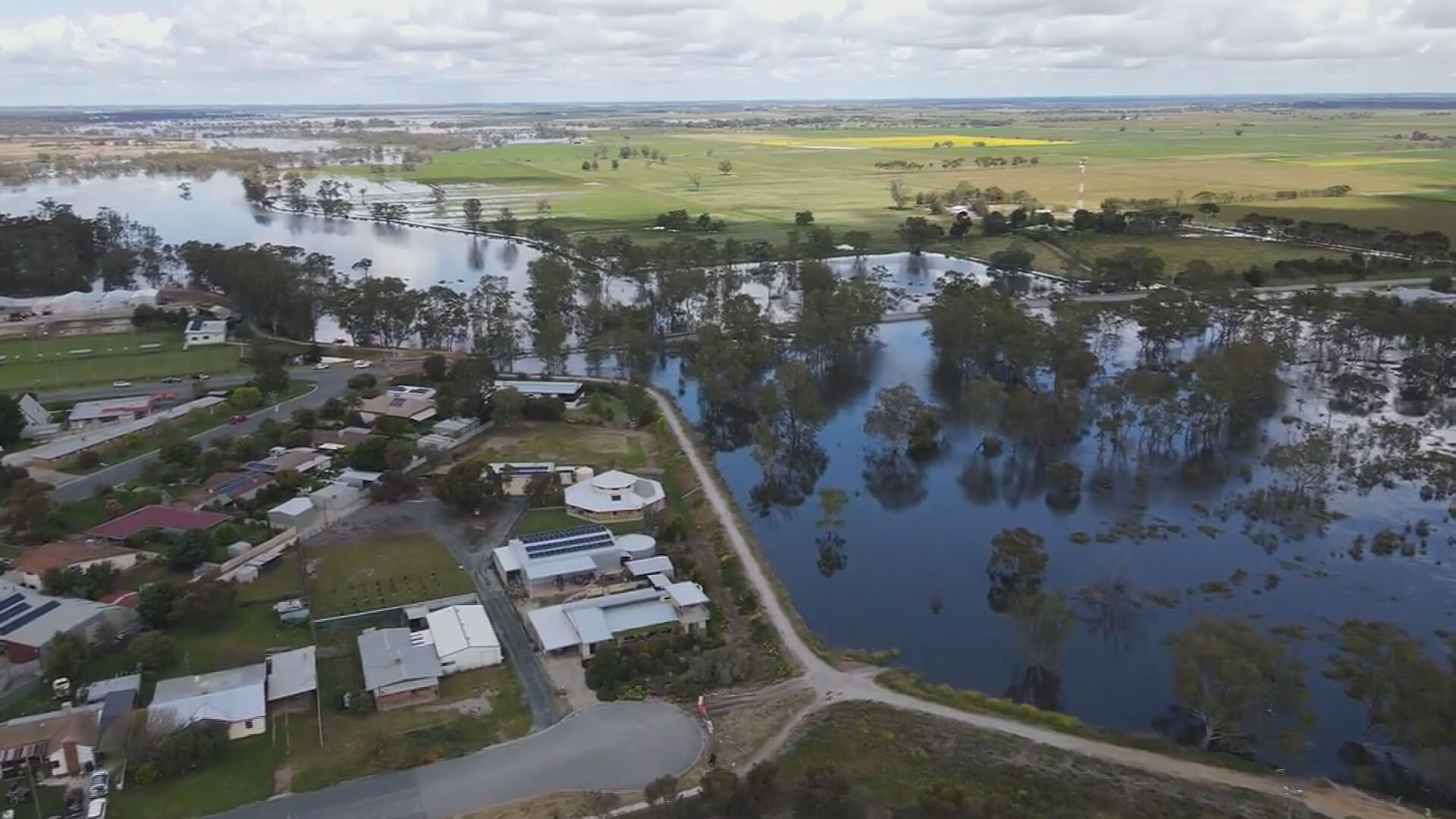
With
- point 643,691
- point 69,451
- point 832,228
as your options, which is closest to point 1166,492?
point 643,691

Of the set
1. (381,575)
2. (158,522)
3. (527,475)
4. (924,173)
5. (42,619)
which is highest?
(924,173)

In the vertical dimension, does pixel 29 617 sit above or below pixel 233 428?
below

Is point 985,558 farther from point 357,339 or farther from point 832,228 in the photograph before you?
point 832,228

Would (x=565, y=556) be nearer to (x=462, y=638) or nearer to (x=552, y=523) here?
(x=552, y=523)

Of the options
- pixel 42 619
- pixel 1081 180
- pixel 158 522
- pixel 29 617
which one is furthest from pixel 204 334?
pixel 1081 180

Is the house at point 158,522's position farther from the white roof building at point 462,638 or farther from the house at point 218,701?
the white roof building at point 462,638

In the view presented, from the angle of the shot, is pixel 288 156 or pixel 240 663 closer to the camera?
pixel 240 663
